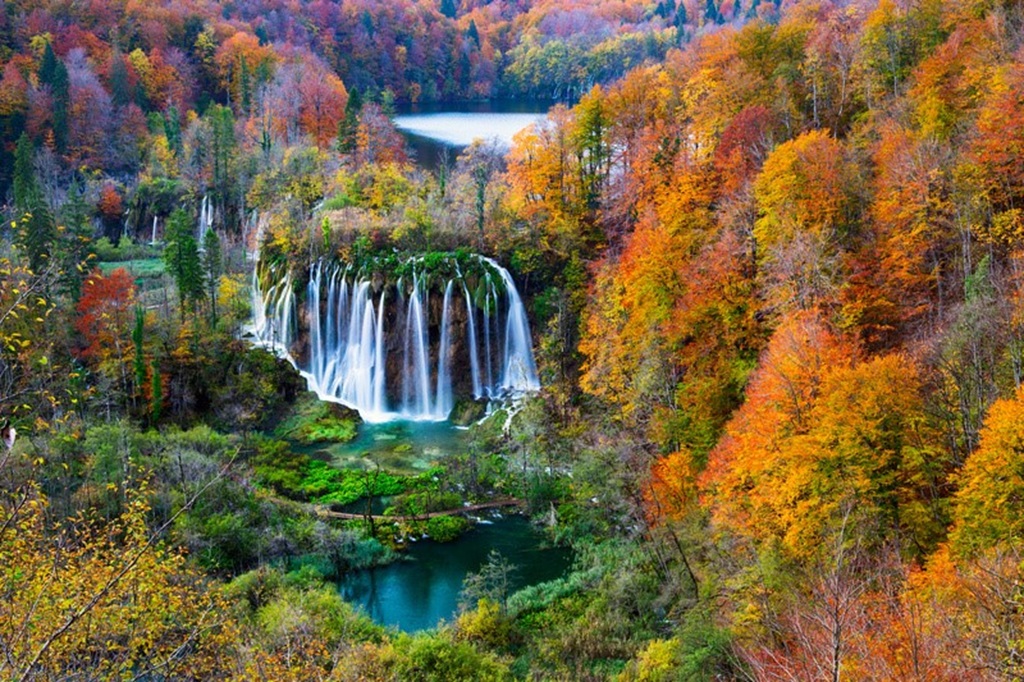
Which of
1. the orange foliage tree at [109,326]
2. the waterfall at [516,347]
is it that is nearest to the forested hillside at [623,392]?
the orange foliage tree at [109,326]

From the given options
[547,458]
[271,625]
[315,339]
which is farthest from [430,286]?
[271,625]

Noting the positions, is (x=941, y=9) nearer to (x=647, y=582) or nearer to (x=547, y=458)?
(x=547, y=458)

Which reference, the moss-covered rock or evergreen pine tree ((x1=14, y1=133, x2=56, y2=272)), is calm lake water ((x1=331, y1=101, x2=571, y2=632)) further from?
evergreen pine tree ((x1=14, y1=133, x2=56, y2=272))

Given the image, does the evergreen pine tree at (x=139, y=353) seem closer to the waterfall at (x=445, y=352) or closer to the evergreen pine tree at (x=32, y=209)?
the evergreen pine tree at (x=32, y=209)

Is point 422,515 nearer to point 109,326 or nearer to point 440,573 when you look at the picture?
point 440,573

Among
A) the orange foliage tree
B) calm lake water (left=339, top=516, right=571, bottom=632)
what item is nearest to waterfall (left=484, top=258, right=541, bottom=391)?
calm lake water (left=339, top=516, right=571, bottom=632)
